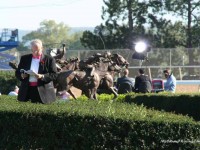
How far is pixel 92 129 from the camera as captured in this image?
9734mm

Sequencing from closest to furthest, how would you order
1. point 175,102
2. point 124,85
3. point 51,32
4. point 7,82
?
point 175,102
point 124,85
point 7,82
point 51,32

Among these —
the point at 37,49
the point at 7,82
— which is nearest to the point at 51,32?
the point at 7,82

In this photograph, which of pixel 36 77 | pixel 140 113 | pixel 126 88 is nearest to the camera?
pixel 140 113

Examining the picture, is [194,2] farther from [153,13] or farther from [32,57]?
[32,57]

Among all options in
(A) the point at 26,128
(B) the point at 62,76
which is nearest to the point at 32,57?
(A) the point at 26,128

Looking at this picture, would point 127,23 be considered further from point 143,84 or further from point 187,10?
point 143,84

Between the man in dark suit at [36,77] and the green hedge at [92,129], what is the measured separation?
1129mm

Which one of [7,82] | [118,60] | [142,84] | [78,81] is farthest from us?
[7,82]

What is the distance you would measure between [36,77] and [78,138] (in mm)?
2411

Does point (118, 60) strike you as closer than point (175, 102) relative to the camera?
No

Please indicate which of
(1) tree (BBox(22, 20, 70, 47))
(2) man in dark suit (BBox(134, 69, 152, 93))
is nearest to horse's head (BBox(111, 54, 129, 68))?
(2) man in dark suit (BBox(134, 69, 152, 93))

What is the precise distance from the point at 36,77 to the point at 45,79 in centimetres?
17

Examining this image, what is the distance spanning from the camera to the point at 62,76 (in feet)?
74.1

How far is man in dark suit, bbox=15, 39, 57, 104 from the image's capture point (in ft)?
39.4
